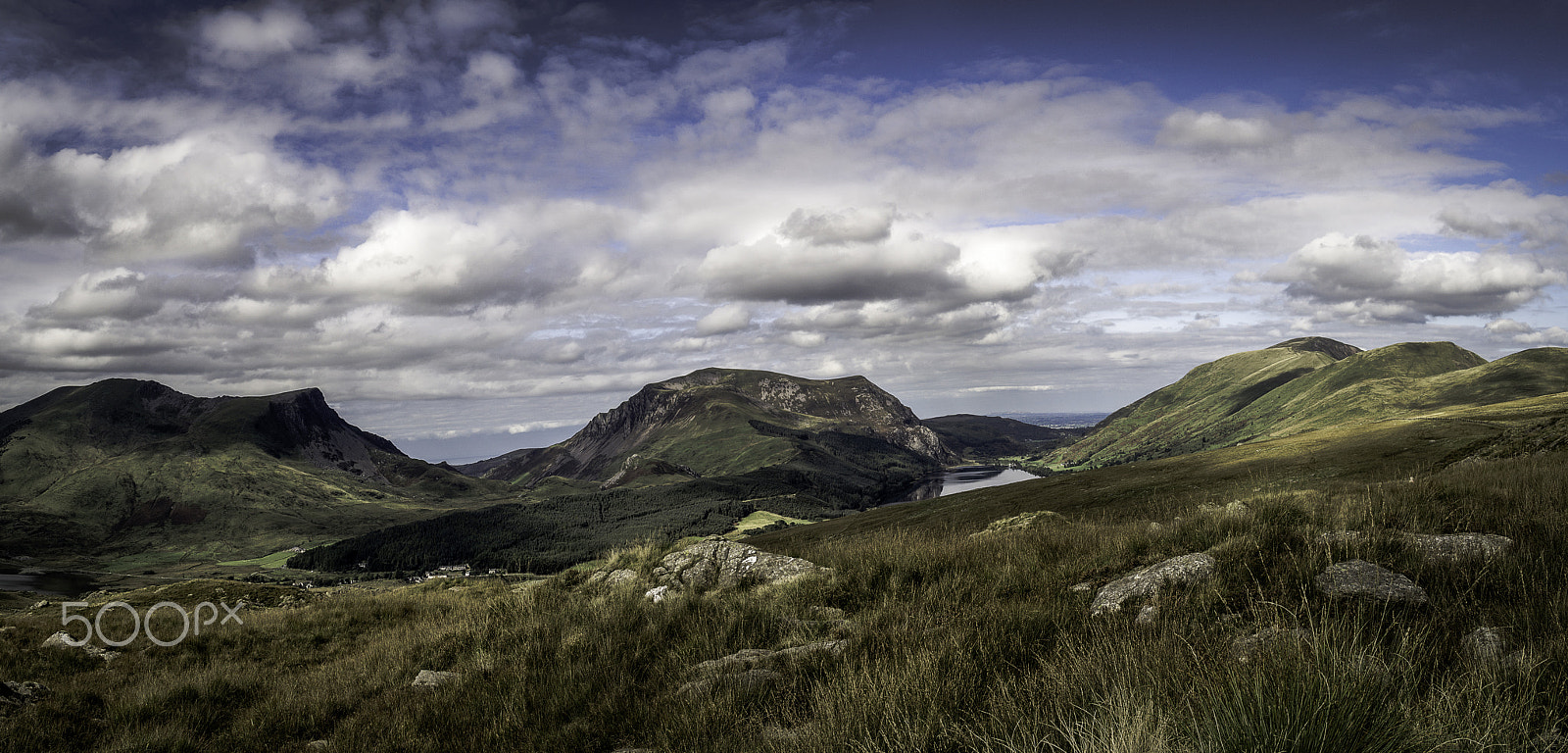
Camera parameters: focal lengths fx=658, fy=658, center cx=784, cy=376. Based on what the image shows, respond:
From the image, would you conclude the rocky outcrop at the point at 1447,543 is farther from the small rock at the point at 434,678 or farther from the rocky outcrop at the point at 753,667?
the small rock at the point at 434,678

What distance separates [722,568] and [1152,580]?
339 inches

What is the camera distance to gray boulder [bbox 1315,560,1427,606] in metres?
5.88

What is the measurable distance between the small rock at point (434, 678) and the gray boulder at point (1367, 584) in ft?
31.8

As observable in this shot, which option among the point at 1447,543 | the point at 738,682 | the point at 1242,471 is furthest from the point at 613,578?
the point at 1242,471

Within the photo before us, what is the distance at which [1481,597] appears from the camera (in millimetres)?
5844

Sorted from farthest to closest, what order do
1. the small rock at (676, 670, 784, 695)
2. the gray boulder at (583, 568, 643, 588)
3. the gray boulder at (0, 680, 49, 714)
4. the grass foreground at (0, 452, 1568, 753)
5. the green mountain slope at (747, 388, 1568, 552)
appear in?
the green mountain slope at (747, 388, 1568, 552) < the gray boulder at (583, 568, 643, 588) < the gray boulder at (0, 680, 49, 714) < the small rock at (676, 670, 784, 695) < the grass foreground at (0, 452, 1568, 753)

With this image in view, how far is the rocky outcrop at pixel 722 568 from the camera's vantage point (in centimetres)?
1262

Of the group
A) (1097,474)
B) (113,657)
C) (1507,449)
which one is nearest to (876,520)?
(1097,474)

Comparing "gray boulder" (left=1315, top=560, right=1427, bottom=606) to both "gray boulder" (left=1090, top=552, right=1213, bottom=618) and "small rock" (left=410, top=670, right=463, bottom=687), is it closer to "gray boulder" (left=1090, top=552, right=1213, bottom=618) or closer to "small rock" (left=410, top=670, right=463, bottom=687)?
"gray boulder" (left=1090, top=552, right=1213, bottom=618)

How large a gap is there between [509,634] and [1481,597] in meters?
11.0

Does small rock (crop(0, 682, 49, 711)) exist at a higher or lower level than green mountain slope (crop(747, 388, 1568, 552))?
higher

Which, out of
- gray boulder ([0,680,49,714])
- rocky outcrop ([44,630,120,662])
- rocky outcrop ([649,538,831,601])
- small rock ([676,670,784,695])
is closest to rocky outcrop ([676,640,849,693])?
small rock ([676,670,784,695])

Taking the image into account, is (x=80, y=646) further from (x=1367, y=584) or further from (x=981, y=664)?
(x=1367, y=584)

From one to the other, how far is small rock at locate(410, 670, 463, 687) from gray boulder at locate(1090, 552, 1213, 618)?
7817mm
